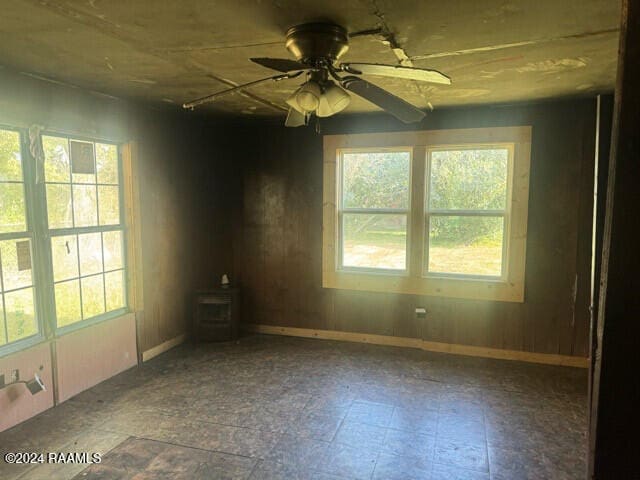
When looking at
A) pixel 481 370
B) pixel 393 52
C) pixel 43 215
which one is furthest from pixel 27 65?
pixel 481 370

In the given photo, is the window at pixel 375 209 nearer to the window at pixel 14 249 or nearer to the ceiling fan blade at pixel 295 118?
the ceiling fan blade at pixel 295 118

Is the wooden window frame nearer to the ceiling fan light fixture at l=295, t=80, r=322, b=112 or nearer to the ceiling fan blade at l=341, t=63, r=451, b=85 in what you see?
the ceiling fan light fixture at l=295, t=80, r=322, b=112

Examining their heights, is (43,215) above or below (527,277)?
above

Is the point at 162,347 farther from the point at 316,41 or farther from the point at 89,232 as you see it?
the point at 316,41

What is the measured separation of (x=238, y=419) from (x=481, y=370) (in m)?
2.37

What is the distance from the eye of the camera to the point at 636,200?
653mm

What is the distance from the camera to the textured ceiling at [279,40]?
1.83m

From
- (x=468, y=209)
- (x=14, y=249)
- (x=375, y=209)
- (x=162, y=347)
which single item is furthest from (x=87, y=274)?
(x=468, y=209)

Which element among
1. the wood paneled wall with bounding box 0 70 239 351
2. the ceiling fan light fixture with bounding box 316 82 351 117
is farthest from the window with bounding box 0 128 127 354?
the ceiling fan light fixture with bounding box 316 82 351 117

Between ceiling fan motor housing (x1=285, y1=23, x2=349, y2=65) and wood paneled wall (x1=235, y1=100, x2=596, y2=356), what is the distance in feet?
7.95

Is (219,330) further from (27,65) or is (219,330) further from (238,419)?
(27,65)

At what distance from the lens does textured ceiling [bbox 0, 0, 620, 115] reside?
72.1 inches

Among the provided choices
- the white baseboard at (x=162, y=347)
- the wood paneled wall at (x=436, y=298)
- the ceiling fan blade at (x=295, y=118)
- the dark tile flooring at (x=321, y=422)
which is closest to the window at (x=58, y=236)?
the white baseboard at (x=162, y=347)

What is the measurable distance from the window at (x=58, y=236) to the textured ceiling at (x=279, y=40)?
640 mm
